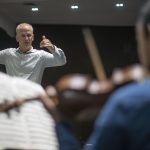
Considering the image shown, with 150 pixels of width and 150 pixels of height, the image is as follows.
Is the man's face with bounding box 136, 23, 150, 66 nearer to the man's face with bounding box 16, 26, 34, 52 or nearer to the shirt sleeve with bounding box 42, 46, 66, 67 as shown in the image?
the shirt sleeve with bounding box 42, 46, 66, 67

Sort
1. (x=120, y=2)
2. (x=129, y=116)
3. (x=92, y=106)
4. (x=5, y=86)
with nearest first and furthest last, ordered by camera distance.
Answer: (x=129, y=116), (x=92, y=106), (x=5, y=86), (x=120, y=2)

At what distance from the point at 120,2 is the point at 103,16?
0.50 m

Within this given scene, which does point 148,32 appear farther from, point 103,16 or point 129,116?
point 103,16

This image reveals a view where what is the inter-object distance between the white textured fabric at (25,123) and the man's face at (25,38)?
67.7 inches

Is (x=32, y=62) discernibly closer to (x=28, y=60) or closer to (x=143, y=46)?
(x=28, y=60)

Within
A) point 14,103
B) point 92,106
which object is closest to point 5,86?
point 14,103

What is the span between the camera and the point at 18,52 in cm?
296

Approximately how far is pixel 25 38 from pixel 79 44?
401 cm

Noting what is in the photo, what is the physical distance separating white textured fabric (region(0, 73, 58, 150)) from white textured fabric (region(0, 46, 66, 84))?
5.47 feet

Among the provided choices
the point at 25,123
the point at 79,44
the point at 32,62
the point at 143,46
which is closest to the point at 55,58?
the point at 32,62

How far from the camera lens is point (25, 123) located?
3.66 ft

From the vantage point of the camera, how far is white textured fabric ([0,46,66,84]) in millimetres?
2861

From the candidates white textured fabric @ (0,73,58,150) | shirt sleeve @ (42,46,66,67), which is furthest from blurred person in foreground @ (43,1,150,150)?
shirt sleeve @ (42,46,66,67)

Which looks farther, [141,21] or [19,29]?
[19,29]
